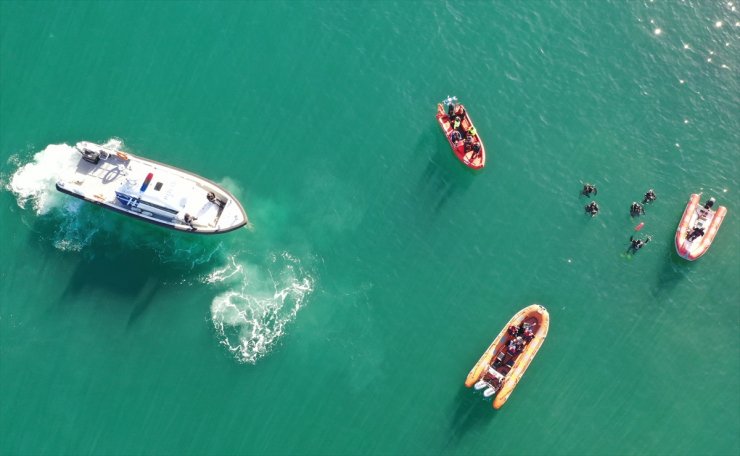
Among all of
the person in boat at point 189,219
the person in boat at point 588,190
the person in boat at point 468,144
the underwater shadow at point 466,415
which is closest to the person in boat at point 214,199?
the person in boat at point 189,219

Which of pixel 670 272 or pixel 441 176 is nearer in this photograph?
pixel 670 272

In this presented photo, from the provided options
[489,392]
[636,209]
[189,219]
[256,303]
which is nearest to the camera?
[489,392]

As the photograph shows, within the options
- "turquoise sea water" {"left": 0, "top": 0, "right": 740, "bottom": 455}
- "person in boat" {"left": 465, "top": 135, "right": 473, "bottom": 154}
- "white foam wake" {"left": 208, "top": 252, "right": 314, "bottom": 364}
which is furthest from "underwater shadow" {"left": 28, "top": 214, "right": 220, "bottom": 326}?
"person in boat" {"left": 465, "top": 135, "right": 473, "bottom": 154}

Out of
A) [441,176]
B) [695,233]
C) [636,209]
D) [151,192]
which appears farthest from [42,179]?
[695,233]

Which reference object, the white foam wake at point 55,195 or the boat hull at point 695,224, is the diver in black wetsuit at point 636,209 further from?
the white foam wake at point 55,195

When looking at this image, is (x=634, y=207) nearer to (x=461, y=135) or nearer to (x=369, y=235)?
(x=461, y=135)

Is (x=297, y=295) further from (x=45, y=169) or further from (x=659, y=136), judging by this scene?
(x=659, y=136)
